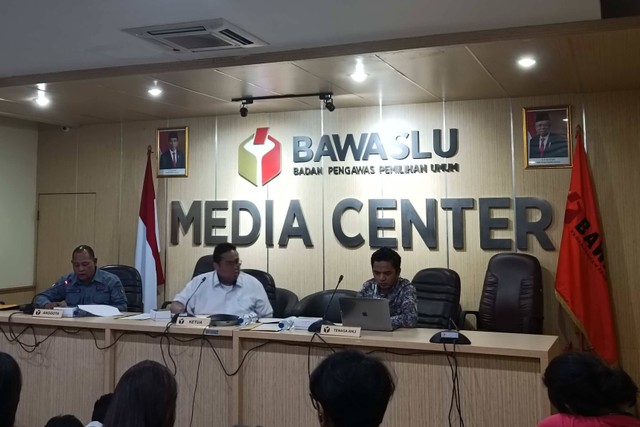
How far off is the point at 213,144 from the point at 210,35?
8.47 feet

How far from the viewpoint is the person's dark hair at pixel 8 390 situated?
5.73ft

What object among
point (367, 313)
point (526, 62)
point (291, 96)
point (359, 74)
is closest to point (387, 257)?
point (367, 313)

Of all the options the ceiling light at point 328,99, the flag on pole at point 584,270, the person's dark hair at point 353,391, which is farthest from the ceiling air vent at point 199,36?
the flag on pole at point 584,270

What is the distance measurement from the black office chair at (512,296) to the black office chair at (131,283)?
3.03 metres

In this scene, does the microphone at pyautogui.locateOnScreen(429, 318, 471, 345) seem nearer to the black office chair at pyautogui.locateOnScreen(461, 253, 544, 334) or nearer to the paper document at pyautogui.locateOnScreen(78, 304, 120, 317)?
the black office chair at pyautogui.locateOnScreen(461, 253, 544, 334)

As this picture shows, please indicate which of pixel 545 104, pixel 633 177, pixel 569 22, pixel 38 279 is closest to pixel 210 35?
pixel 569 22

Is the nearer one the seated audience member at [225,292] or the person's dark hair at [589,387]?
the person's dark hair at [589,387]

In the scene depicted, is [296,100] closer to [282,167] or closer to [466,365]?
[282,167]

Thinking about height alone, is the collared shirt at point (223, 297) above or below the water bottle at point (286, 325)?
above

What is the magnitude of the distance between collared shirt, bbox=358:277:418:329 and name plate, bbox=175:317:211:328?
1.11 metres

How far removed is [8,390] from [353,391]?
1.00 metres

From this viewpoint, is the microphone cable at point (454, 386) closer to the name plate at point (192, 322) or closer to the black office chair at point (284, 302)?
the name plate at point (192, 322)

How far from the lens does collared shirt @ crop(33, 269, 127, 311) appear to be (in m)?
4.80

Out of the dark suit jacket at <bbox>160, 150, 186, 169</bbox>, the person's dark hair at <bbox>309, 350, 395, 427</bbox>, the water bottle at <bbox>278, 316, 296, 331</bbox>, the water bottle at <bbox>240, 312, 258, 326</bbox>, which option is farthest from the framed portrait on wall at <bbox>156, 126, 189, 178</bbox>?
the person's dark hair at <bbox>309, 350, 395, 427</bbox>
